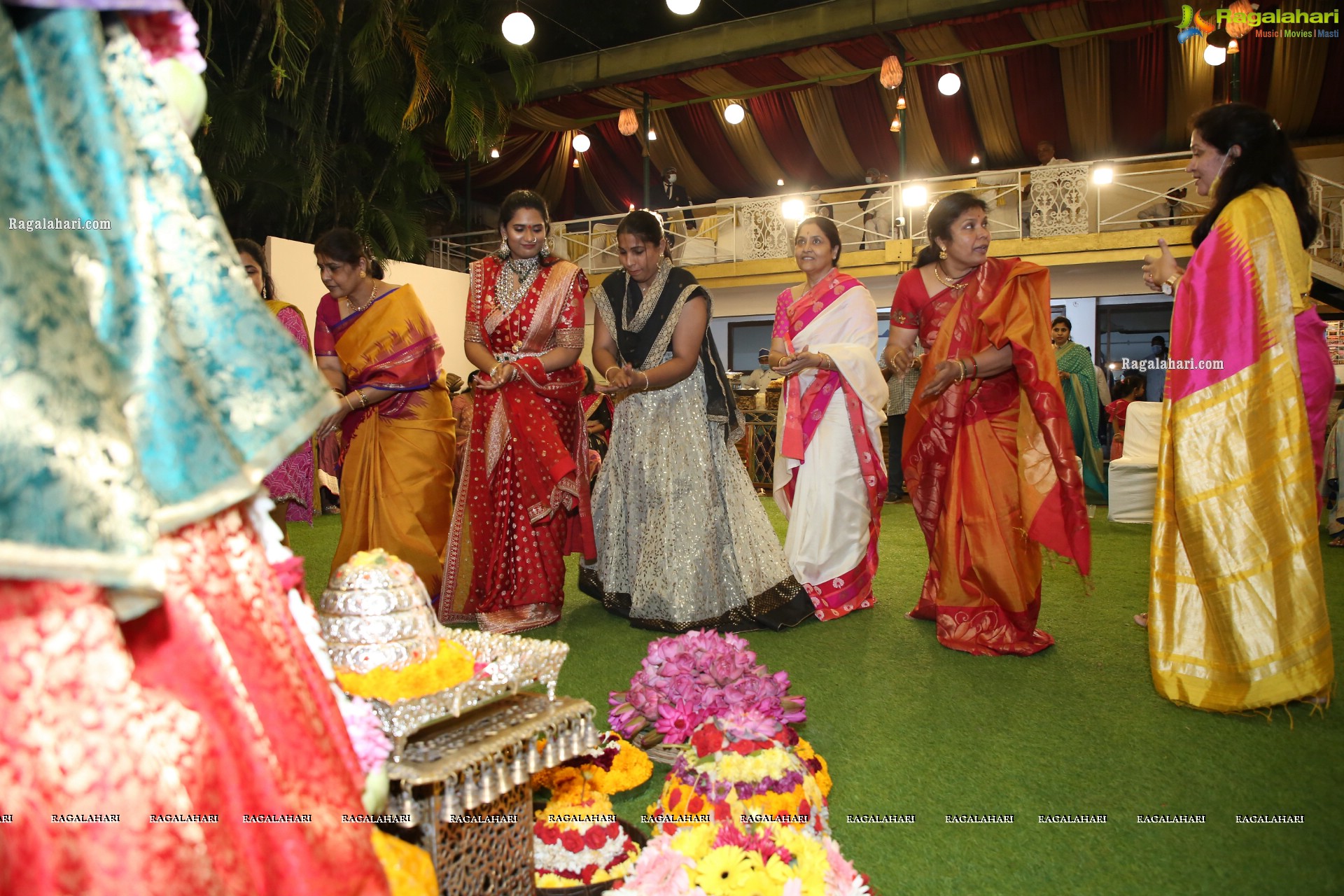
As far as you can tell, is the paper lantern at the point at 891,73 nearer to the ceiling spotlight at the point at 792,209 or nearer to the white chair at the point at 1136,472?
the ceiling spotlight at the point at 792,209

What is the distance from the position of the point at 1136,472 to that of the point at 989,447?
3.55 meters

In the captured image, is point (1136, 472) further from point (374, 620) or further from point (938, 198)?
point (374, 620)

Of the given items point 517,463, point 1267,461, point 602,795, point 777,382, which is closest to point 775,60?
point 777,382

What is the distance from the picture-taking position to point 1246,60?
11.0m

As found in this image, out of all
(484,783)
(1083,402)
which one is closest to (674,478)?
(484,783)

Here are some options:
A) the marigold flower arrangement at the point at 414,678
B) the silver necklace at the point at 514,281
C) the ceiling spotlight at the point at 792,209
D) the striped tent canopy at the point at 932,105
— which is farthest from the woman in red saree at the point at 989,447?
the ceiling spotlight at the point at 792,209

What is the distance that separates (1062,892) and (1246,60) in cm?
1276

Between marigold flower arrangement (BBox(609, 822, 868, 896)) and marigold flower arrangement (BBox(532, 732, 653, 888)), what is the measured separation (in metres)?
0.11

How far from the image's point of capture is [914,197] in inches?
427

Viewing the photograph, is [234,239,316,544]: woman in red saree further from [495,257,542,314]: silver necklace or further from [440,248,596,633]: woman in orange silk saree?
[495,257,542,314]: silver necklace

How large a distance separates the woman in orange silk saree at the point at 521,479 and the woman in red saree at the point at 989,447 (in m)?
1.33

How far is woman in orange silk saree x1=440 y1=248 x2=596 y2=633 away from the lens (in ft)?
11.1

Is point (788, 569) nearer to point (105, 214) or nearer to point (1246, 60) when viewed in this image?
point (105, 214)

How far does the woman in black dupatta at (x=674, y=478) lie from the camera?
3.25 metres
